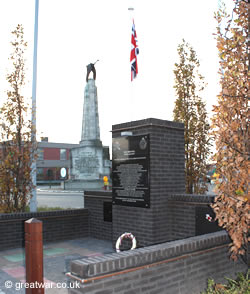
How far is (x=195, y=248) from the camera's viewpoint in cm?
540

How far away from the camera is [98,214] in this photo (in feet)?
37.3

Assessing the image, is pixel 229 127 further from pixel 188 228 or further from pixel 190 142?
pixel 190 142

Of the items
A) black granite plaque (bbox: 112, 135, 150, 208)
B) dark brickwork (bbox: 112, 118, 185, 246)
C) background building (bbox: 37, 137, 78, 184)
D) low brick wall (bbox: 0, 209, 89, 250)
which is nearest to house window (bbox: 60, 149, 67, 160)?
background building (bbox: 37, 137, 78, 184)

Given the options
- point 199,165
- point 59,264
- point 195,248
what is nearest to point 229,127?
point 195,248

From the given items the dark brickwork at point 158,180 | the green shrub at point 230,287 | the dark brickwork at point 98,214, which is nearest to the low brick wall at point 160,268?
the green shrub at point 230,287

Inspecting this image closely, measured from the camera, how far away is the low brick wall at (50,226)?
9977 millimetres

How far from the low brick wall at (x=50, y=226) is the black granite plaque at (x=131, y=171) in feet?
8.14

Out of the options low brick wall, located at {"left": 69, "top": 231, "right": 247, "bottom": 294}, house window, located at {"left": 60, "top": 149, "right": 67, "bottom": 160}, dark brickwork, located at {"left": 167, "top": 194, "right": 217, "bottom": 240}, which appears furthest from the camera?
house window, located at {"left": 60, "top": 149, "right": 67, "bottom": 160}

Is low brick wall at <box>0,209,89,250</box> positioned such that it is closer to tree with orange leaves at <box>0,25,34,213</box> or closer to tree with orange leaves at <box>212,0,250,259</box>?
tree with orange leaves at <box>0,25,34,213</box>

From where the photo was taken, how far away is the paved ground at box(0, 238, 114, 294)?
265 inches

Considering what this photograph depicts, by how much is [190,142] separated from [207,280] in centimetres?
764

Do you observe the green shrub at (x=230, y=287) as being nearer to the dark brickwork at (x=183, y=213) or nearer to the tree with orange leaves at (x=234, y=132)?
the tree with orange leaves at (x=234, y=132)

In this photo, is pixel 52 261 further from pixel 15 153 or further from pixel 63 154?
pixel 63 154

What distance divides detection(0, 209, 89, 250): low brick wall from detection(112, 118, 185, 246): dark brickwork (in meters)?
2.53
